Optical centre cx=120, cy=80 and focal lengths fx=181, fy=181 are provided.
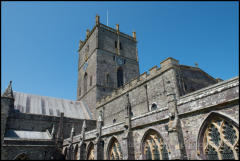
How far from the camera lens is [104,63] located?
38344 millimetres

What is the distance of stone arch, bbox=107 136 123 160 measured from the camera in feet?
58.6

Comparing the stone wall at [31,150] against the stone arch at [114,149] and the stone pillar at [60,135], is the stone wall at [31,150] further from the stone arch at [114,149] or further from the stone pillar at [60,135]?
the stone arch at [114,149]

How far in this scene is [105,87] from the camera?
119 feet

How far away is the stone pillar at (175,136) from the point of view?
12125 mm

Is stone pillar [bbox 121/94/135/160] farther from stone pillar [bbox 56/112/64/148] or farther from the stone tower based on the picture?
the stone tower

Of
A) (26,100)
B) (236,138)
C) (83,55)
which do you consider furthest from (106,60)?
(236,138)

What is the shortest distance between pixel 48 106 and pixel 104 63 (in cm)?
1392

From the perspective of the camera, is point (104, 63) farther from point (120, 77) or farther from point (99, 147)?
point (99, 147)

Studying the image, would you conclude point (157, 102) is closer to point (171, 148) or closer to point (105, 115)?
point (171, 148)

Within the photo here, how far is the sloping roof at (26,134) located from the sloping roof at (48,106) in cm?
409

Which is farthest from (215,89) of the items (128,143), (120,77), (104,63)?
(120,77)

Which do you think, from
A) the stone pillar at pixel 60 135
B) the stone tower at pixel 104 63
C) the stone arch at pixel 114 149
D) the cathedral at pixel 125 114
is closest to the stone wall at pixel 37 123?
the cathedral at pixel 125 114

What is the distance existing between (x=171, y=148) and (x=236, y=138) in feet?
13.6

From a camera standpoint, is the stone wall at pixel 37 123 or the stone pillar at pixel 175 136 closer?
the stone pillar at pixel 175 136
